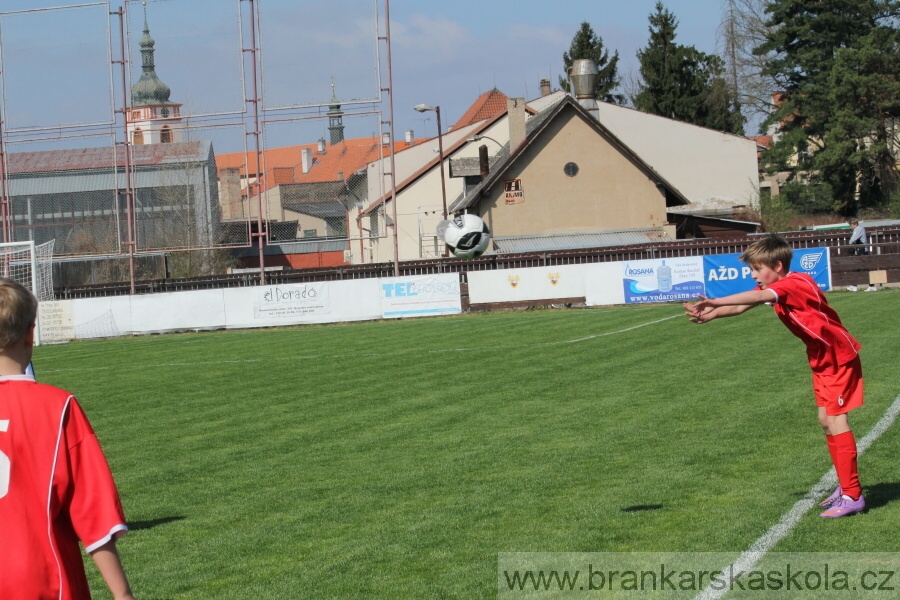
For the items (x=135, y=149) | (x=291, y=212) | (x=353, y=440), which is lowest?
(x=353, y=440)

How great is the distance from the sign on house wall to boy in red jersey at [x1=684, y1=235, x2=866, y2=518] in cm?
4012

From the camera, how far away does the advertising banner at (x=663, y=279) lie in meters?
30.5

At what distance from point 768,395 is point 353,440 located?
15.3ft

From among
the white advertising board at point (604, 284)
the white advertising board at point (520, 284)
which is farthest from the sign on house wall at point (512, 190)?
the white advertising board at point (604, 284)

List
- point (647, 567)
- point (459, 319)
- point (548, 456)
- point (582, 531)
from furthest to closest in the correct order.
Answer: point (459, 319), point (548, 456), point (582, 531), point (647, 567)

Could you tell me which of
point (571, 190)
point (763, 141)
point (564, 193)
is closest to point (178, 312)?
point (564, 193)

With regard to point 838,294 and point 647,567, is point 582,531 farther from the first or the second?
point 838,294

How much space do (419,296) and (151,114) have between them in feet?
34.6

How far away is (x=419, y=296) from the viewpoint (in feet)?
103

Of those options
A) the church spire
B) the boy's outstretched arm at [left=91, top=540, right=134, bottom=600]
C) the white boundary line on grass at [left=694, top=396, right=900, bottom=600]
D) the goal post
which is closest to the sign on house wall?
the church spire

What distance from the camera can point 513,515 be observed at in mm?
6867

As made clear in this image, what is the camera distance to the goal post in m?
30.4

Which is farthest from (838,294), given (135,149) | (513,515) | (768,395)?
(513,515)

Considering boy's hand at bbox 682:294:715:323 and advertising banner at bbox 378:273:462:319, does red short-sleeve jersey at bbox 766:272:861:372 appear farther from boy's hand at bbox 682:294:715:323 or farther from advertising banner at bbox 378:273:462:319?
advertising banner at bbox 378:273:462:319
